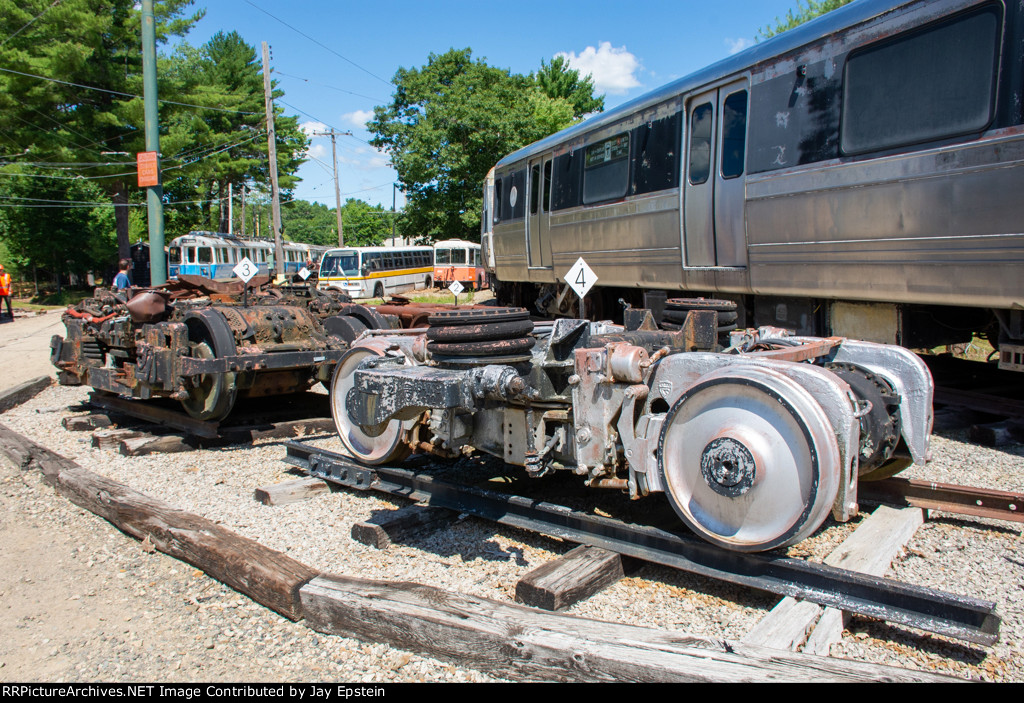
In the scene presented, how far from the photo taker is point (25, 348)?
1527 cm

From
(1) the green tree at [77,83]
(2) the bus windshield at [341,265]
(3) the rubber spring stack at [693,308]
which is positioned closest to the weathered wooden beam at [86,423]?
(3) the rubber spring stack at [693,308]

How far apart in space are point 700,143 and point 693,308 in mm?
4404

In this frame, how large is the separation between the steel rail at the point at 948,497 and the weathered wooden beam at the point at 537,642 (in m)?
2.03

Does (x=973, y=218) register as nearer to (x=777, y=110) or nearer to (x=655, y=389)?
(x=777, y=110)

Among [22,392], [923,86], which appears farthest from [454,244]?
[923,86]

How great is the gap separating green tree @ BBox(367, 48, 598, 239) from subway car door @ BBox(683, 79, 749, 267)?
2633 centimetres

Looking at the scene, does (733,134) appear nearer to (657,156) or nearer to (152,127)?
(657,156)

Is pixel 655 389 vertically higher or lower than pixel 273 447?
higher

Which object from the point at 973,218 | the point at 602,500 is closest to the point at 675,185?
the point at 973,218

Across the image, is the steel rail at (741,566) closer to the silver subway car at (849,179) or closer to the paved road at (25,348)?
the silver subway car at (849,179)

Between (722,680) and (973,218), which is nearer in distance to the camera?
(722,680)

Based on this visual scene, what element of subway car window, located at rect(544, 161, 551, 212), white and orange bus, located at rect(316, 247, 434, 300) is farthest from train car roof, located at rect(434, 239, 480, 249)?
subway car window, located at rect(544, 161, 551, 212)

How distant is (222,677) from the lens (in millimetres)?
2816
